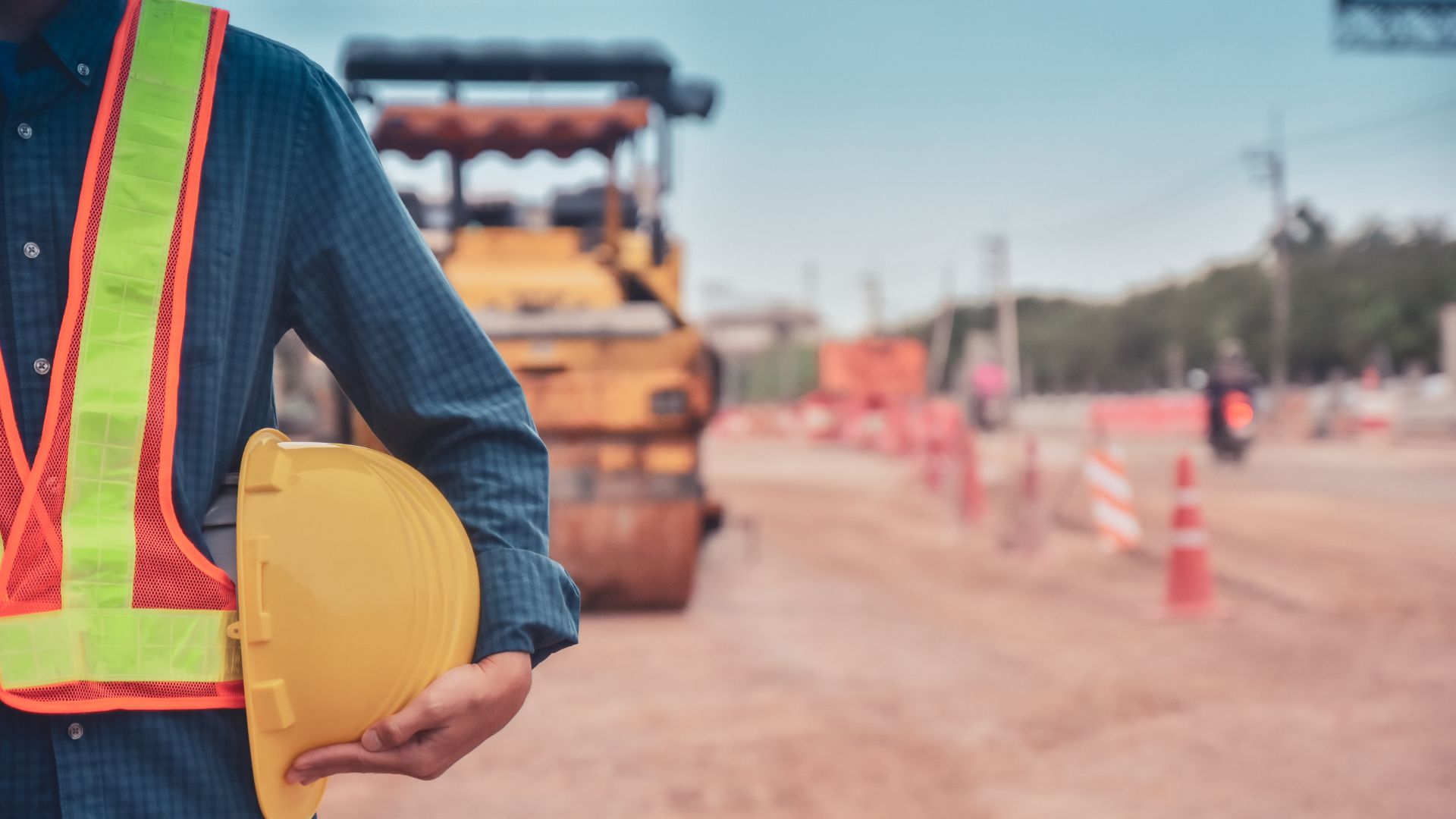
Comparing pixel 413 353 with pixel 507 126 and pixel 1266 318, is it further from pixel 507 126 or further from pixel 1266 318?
pixel 1266 318

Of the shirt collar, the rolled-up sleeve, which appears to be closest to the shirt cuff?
the rolled-up sleeve

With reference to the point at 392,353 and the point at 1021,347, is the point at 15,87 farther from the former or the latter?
the point at 1021,347

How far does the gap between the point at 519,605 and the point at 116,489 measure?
0.36 meters

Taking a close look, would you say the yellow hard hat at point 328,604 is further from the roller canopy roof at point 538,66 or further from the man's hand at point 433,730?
the roller canopy roof at point 538,66

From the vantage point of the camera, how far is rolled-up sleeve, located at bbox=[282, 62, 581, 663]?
133 cm

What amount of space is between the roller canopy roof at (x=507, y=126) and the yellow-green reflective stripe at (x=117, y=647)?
6.97 meters

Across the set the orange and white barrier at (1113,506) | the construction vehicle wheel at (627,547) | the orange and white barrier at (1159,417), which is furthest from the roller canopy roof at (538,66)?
the orange and white barrier at (1159,417)

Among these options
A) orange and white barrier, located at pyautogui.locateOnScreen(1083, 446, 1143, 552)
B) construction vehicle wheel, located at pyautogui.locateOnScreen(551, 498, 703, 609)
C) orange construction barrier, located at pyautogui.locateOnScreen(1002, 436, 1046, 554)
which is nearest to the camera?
construction vehicle wheel, located at pyautogui.locateOnScreen(551, 498, 703, 609)

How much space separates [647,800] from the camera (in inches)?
175

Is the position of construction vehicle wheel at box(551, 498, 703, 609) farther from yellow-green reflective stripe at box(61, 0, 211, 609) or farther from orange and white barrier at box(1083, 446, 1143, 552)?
yellow-green reflective stripe at box(61, 0, 211, 609)

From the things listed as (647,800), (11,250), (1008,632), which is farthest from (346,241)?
(1008,632)

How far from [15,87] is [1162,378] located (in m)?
93.8

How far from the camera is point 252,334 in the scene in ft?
4.26

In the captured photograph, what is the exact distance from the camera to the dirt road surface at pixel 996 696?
14.8 ft
